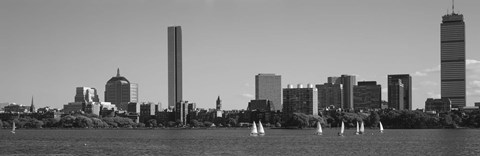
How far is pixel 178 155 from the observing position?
115 meters

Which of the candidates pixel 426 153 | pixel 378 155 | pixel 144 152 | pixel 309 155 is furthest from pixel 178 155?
pixel 426 153

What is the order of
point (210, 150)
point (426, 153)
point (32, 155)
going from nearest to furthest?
point (32, 155) → point (426, 153) → point (210, 150)

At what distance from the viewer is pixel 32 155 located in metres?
112

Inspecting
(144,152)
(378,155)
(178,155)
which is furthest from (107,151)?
(378,155)

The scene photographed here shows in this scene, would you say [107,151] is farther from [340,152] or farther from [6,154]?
[340,152]

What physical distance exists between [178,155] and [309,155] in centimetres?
1738

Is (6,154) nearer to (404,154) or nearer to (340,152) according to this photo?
(340,152)

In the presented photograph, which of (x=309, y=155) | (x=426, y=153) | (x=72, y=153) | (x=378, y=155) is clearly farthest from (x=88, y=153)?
(x=426, y=153)

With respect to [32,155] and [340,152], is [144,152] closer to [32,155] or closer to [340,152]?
[32,155]

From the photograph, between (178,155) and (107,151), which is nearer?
(178,155)

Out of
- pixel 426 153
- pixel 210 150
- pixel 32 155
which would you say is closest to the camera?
pixel 32 155

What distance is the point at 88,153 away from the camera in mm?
118250

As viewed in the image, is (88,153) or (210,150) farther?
(210,150)

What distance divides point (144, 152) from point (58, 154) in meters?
13.1
